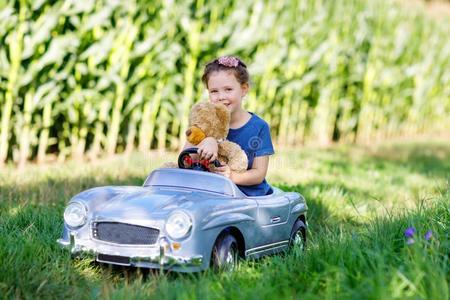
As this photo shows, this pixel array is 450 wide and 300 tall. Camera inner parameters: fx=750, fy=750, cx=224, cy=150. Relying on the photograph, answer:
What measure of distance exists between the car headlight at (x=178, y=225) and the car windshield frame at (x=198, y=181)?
1.78 ft

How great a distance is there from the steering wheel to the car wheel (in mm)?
526

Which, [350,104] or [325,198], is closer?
[325,198]

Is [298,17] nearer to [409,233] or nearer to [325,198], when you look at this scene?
[325,198]

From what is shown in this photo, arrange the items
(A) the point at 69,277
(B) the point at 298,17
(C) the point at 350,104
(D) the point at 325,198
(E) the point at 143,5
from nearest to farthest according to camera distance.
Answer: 1. (A) the point at 69,277
2. (D) the point at 325,198
3. (E) the point at 143,5
4. (B) the point at 298,17
5. (C) the point at 350,104

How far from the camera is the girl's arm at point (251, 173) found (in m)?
4.12

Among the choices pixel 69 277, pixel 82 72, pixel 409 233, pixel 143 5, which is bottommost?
pixel 69 277

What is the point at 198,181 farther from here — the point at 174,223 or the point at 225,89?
the point at 225,89

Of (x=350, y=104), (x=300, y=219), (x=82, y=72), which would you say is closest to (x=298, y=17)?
(x=350, y=104)

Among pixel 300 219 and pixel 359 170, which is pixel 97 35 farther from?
pixel 300 219

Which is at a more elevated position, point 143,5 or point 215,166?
point 143,5

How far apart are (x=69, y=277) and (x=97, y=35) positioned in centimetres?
487

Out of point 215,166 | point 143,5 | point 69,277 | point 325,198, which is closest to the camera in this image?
point 69,277

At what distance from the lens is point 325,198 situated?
5719mm

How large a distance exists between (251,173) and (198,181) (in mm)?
391
